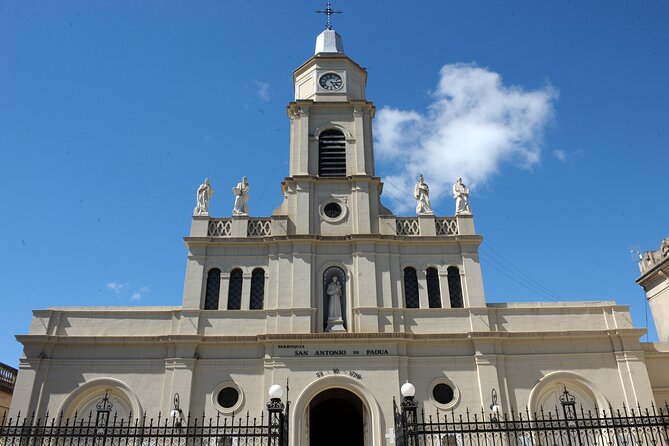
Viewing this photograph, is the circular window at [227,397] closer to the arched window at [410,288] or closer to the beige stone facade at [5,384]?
the arched window at [410,288]

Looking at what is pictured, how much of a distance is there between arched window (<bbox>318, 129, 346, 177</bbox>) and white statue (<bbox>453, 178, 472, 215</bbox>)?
20.4 feet

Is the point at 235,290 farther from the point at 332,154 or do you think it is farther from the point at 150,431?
the point at 150,431

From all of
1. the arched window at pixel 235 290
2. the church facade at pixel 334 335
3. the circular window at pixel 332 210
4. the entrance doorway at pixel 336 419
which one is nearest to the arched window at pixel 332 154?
the church facade at pixel 334 335

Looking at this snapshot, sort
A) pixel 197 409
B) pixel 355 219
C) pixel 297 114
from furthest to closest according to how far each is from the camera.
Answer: pixel 297 114, pixel 355 219, pixel 197 409

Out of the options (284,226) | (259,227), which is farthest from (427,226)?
(259,227)

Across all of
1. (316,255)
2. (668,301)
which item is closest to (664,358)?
(668,301)

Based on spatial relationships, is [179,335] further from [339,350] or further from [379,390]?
[379,390]

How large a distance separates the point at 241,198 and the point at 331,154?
5.65m

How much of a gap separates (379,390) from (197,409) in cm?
824

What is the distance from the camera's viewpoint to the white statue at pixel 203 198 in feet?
96.6

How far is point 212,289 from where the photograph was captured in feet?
91.6

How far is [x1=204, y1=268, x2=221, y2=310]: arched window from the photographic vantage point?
1086 inches

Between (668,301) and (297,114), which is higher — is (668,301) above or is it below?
below

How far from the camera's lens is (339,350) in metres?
25.8
